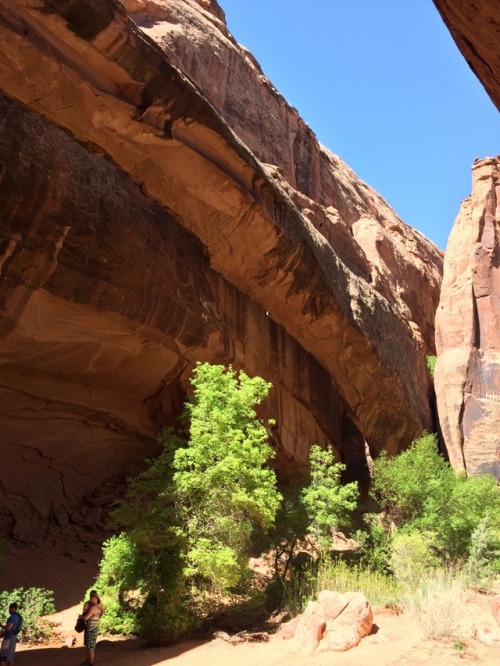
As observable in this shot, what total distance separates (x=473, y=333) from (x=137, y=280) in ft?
56.6

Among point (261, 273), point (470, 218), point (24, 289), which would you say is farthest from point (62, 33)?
point (470, 218)

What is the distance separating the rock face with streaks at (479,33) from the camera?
3.92 meters

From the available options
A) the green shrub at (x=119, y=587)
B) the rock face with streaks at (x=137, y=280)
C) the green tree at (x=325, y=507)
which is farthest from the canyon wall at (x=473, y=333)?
the green shrub at (x=119, y=587)

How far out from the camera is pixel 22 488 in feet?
50.6

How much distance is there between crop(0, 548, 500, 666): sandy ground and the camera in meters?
8.84

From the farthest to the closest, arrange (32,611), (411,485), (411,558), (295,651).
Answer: (411,485)
(411,558)
(32,611)
(295,651)

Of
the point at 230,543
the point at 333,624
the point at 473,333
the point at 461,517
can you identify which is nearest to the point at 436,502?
the point at 461,517

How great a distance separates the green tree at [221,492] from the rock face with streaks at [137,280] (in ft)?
13.3

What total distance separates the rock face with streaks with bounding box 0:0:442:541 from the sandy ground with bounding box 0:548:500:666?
4903mm

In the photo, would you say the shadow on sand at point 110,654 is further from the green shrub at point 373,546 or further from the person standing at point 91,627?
the green shrub at point 373,546

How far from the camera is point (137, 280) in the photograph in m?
13.9

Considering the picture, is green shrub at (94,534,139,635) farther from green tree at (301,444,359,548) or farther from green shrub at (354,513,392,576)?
green shrub at (354,513,392,576)

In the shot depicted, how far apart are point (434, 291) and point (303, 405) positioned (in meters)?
18.9

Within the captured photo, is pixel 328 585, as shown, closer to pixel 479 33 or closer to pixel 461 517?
pixel 461 517
